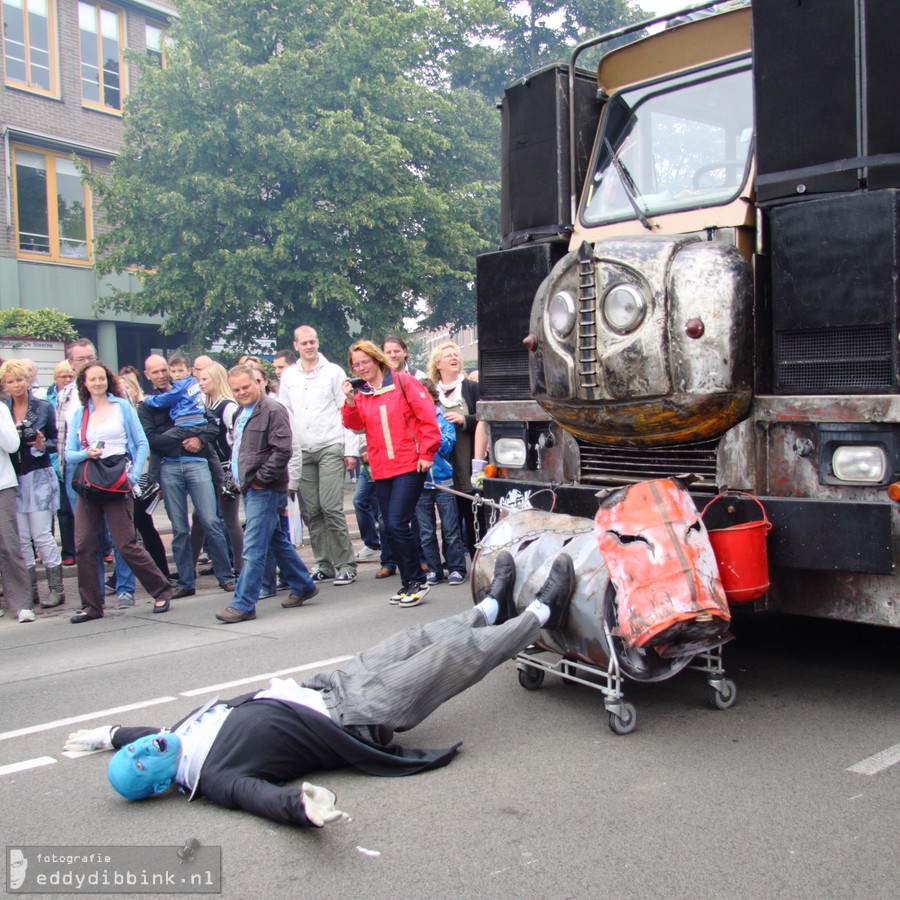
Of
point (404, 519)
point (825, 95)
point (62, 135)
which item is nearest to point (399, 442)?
point (404, 519)

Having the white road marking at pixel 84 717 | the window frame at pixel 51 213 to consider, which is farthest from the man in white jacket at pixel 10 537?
the window frame at pixel 51 213

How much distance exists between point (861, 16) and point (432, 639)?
130 inches

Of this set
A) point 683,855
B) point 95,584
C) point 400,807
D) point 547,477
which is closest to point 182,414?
point 95,584

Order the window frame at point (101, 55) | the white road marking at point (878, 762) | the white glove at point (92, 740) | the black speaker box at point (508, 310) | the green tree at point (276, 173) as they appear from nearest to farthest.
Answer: the white road marking at point (878, 762), the white glove at point (92, 740), the black speaker box at point (508, 310), the green tree at point (276, 173), the window frame at point (101, 55)

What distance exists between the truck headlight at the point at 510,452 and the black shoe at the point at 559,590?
4.39 ft

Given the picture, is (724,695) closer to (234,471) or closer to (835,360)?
(835,360)

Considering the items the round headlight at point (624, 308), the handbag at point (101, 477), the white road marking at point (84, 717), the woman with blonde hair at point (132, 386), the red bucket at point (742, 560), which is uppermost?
the round headlight at point (624, 308)

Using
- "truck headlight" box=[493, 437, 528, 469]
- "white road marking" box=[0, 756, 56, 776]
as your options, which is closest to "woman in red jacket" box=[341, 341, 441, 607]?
"truck headlight" box=[493, 437, 528, 469]

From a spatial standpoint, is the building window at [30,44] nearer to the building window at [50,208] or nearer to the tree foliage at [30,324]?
the building window at [50,208]

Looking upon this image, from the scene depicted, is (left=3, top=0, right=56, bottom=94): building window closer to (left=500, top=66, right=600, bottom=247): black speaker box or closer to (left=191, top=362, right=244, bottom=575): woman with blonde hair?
(left=191, top=362, right=244, bottom=575): woman with blonde hair

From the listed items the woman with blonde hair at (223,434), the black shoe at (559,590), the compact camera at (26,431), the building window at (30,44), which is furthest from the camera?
the building window at (30,44)

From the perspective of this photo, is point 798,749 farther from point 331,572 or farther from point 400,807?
point 331,572

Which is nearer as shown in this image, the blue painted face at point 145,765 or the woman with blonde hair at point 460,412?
the blue painted face at point 145,765

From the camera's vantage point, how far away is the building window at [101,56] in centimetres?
2408
